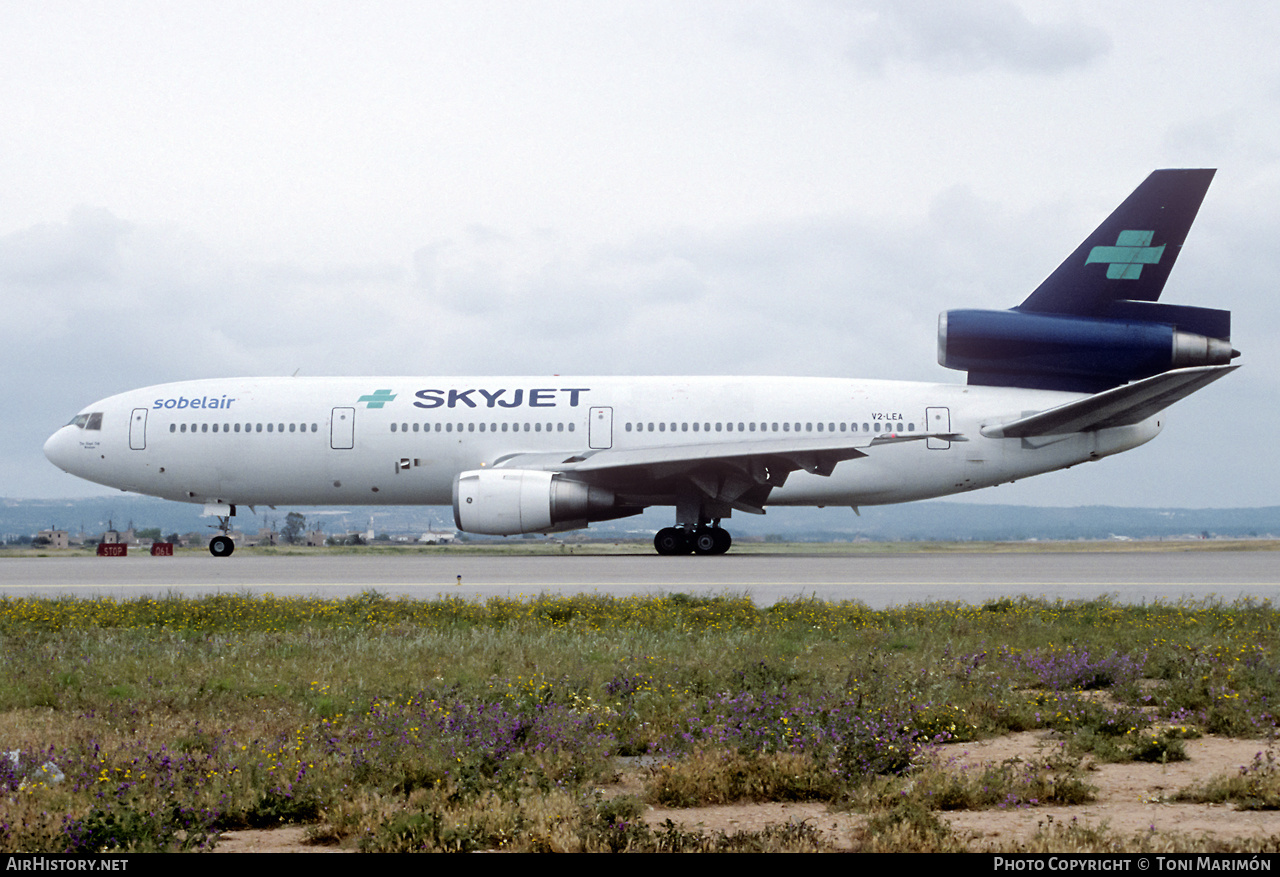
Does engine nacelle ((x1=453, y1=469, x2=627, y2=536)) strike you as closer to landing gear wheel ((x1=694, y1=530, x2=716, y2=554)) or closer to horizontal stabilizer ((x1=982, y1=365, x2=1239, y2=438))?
landing gear wheel ((x1=694, y1=530, x2=716, y2=554))

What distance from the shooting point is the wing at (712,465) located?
70.4 feet

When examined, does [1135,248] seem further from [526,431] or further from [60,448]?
[60,448]

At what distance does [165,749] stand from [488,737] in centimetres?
163

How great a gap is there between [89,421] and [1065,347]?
22.4 metres

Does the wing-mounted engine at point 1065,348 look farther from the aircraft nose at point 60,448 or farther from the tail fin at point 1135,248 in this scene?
the aircraft nose at point 60,448

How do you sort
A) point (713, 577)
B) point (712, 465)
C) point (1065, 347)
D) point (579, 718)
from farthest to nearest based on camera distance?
point (1065, 347), point (712, 465), point (713, 577), point (579, 718)

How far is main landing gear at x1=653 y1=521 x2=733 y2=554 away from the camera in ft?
76.9

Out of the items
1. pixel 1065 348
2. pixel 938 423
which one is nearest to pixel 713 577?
pixel 938 423

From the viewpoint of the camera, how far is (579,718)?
6.07m

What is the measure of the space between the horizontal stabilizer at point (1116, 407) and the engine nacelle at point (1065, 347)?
1179 mm

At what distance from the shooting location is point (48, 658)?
28.9 ft

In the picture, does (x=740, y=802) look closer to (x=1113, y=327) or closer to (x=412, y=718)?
(x=412, y=718)

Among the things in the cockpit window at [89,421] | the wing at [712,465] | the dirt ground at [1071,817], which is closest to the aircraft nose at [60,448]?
the cockpit window at [89,421]

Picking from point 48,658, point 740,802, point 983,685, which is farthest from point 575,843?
point 48,658
